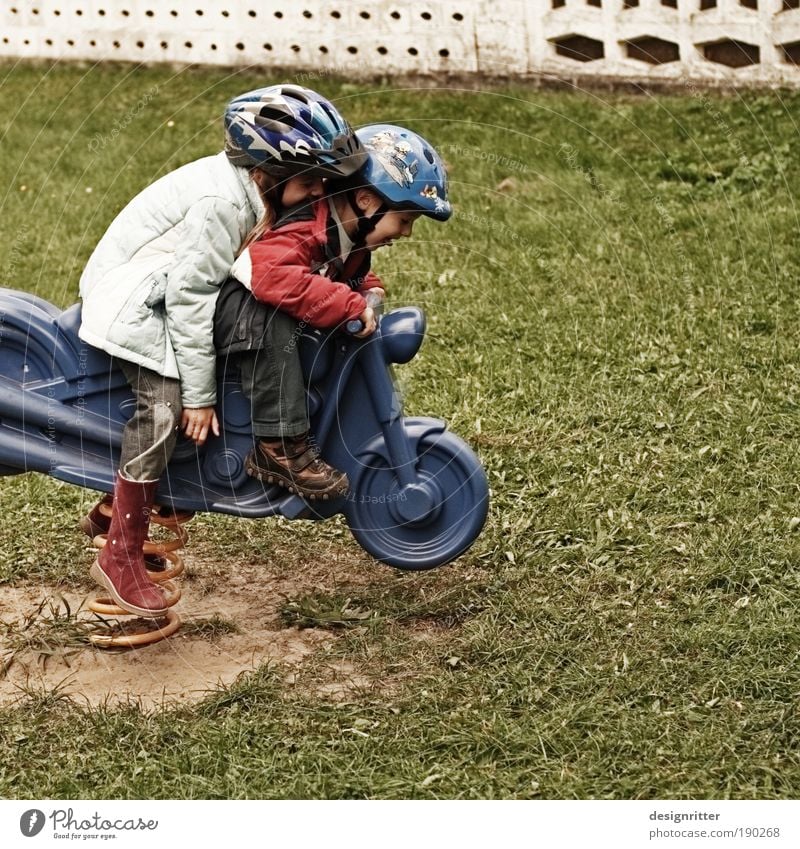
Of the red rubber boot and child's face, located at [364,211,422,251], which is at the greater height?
child's face, located at [364,211,422,251]

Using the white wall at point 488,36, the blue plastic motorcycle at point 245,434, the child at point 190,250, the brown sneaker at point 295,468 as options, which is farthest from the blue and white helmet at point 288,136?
the white wall at point 488,36

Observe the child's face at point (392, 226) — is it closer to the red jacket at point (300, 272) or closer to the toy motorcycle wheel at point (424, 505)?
the red jacket at point (300, 272)

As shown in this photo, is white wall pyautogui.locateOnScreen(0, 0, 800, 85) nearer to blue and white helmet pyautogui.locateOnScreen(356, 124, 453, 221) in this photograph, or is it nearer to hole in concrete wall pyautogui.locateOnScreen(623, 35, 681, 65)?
hole in concrete wall pyautogui.locateOnScreen(623, 35, 681, 65)

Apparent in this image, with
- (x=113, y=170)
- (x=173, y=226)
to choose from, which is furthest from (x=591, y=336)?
(x=113, y=170)

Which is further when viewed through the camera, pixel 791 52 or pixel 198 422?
pixel 791 52

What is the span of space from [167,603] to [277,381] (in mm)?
809

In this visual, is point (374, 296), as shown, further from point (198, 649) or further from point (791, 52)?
point (791, 52)

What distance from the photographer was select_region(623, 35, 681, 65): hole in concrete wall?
28.7 ft

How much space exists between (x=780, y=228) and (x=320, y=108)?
414 cm

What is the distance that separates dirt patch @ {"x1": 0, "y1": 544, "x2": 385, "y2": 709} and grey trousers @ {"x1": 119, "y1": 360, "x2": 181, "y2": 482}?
64cm

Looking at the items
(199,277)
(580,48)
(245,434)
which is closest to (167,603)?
(245,434)

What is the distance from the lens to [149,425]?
162 inches

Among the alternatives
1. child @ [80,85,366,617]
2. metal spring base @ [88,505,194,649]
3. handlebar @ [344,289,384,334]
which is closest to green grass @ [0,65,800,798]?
metal spring base @ [88,505,194,649]

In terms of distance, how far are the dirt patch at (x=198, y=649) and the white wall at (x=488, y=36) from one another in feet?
13.4
